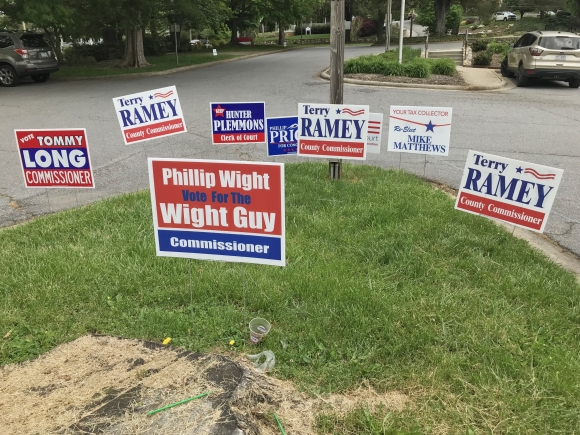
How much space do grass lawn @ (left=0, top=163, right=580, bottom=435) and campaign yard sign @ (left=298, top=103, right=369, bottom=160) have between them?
90cm

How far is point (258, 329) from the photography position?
3.22 metres

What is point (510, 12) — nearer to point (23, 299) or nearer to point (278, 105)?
point (278, 105)

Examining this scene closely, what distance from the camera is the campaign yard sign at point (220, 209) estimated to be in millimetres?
3012

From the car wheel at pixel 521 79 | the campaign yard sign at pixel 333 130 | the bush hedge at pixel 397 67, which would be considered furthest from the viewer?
the bush hedge at pixel 397 67

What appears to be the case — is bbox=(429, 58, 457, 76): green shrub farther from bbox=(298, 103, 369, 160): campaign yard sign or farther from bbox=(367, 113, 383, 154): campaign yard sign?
bbox=(298, 103, 369, 160): campaign yard sign

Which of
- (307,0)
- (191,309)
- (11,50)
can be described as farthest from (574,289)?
(307,0)

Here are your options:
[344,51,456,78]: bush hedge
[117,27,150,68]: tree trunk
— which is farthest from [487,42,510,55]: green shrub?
[117,27,150,68]: tree trunk

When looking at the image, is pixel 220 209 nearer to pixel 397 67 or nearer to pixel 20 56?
pixel 397 67

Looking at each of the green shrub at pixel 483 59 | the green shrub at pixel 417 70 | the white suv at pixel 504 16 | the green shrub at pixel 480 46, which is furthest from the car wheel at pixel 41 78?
the white suv at pixel 504 16

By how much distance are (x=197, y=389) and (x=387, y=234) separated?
2.62 metres

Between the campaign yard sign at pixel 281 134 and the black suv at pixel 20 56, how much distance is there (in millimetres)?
14601

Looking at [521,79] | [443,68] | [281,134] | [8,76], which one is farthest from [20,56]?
[521,79]

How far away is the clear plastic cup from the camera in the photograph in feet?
10.5

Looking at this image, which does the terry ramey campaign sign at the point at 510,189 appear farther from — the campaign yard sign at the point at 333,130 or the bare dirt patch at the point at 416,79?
the bare dirt patch at the point at 416,79
